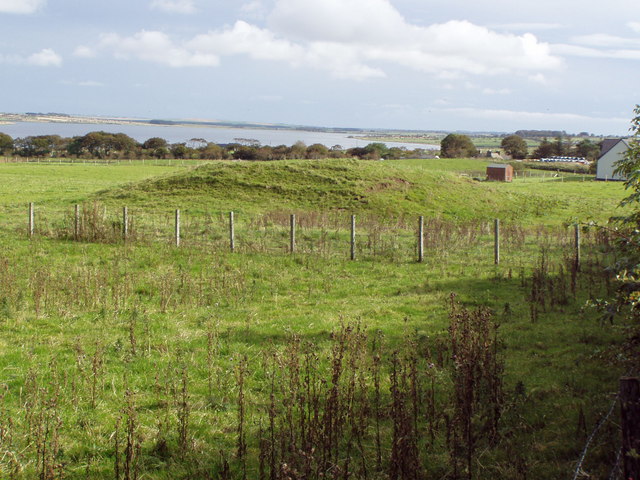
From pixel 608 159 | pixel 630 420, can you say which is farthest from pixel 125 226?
pixel 608 159

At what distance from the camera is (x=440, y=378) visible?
28.7 feet

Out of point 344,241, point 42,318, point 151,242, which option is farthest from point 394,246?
point 42,318

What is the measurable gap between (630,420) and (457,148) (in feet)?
459

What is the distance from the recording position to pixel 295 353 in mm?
7473

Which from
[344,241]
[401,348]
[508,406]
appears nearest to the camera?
[508,406]

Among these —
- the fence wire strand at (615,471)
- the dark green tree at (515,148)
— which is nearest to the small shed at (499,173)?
the dark green tree at (515,148)

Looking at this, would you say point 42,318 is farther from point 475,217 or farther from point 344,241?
point 475,217

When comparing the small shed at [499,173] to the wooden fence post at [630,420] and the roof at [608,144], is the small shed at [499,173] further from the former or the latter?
the wooden fence post at [630,420]

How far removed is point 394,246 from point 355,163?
868 inches

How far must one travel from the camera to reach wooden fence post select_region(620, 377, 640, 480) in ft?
14.0

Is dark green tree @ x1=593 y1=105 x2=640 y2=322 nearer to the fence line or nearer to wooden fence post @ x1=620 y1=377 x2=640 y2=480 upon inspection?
wooden fence post @ x1=620 y1=377 x2=640 y2=480

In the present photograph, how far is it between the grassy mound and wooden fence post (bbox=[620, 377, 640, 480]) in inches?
1163

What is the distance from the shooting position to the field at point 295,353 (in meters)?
6.33

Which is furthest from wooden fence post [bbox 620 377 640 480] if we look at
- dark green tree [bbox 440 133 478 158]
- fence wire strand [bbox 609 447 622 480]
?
dark green tree [bbox 440 133 478 158]
